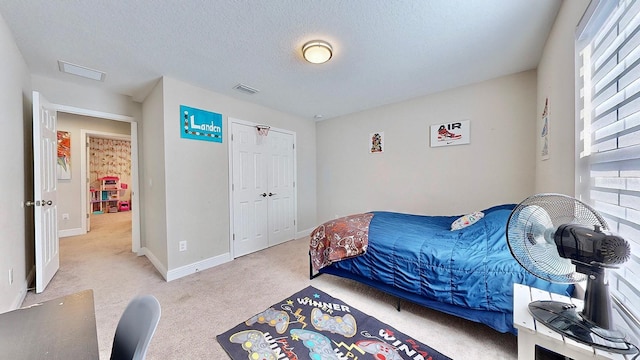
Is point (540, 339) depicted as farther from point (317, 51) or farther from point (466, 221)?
point (317, 51)

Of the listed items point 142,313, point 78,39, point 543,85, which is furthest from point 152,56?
point 543,85

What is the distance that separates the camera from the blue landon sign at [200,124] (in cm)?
273

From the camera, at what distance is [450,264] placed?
5.39ft

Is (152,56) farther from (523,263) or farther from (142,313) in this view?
(523,263)

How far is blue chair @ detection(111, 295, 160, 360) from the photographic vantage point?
0.67 m

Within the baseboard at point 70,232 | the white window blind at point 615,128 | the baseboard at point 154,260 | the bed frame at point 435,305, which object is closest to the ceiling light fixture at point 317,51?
the white window blind at point 615,128

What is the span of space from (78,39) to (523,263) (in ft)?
10.9

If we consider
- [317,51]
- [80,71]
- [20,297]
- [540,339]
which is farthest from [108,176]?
[540,339]

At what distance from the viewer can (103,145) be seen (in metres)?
6.92

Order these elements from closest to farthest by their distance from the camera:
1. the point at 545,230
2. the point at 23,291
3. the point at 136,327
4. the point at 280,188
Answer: the point at 136,327, the point at 545,230, the point at 23,291, the point at 280,188

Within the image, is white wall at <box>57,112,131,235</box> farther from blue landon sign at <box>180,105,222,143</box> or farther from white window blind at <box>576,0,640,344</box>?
white window blind at <box>576,0,640,344</box>

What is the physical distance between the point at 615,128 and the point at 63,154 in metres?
7.09

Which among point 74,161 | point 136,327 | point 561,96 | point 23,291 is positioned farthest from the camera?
point 74,161

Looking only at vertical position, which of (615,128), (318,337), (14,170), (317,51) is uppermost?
(317,51)
